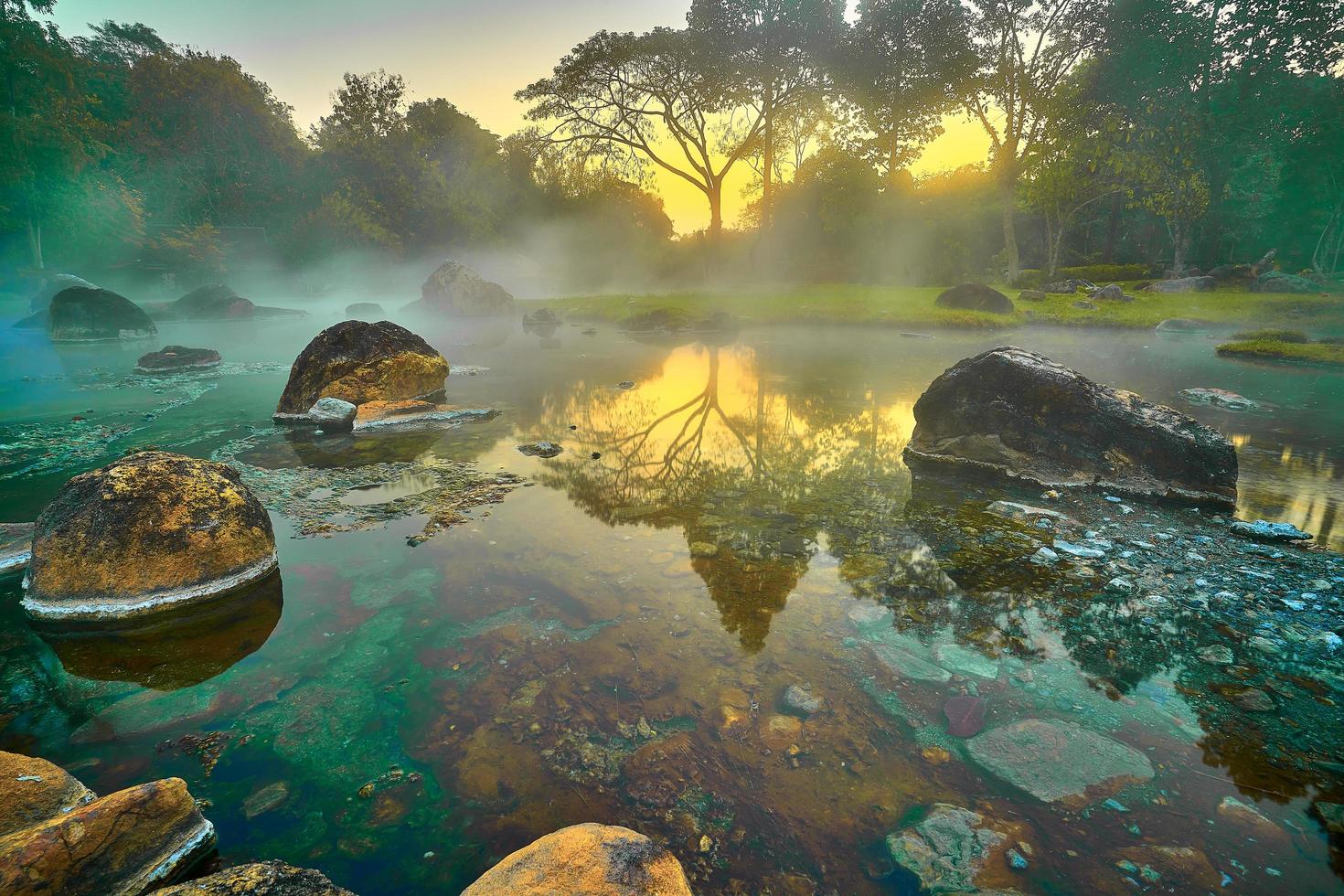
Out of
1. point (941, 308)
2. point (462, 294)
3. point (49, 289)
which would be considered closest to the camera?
point (941, 308)

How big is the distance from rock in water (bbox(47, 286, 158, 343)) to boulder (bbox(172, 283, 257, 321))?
10.1 m

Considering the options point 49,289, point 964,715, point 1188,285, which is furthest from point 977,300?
point 49,289

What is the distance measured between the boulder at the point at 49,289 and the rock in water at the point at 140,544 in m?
35.2

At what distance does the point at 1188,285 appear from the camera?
30.8 metres

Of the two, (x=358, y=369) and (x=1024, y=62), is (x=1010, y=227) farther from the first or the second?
(x=358, y=369)

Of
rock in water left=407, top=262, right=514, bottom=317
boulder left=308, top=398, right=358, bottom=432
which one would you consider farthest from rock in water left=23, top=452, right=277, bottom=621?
rock in water left=407, top=262, right=514, bottom=317

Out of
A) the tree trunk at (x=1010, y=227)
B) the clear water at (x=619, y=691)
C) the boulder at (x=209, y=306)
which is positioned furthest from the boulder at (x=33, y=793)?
the boulder at (x=209, y=306)

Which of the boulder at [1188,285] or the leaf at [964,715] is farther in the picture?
the boulder at [1188,285]

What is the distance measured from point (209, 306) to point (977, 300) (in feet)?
140

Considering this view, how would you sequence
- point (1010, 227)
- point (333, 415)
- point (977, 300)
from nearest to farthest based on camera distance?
point (333, 415) → point (977, 300) → point (1010, 227)

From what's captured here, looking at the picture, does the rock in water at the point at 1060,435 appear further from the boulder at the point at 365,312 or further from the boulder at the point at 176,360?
the boulder at the point at 365,312

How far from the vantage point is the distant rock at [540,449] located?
28.7 feet

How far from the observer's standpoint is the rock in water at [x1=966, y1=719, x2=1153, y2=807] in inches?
121

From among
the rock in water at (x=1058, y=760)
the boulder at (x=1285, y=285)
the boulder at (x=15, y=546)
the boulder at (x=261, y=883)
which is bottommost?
the rock in water at (x=1058, y=760)
